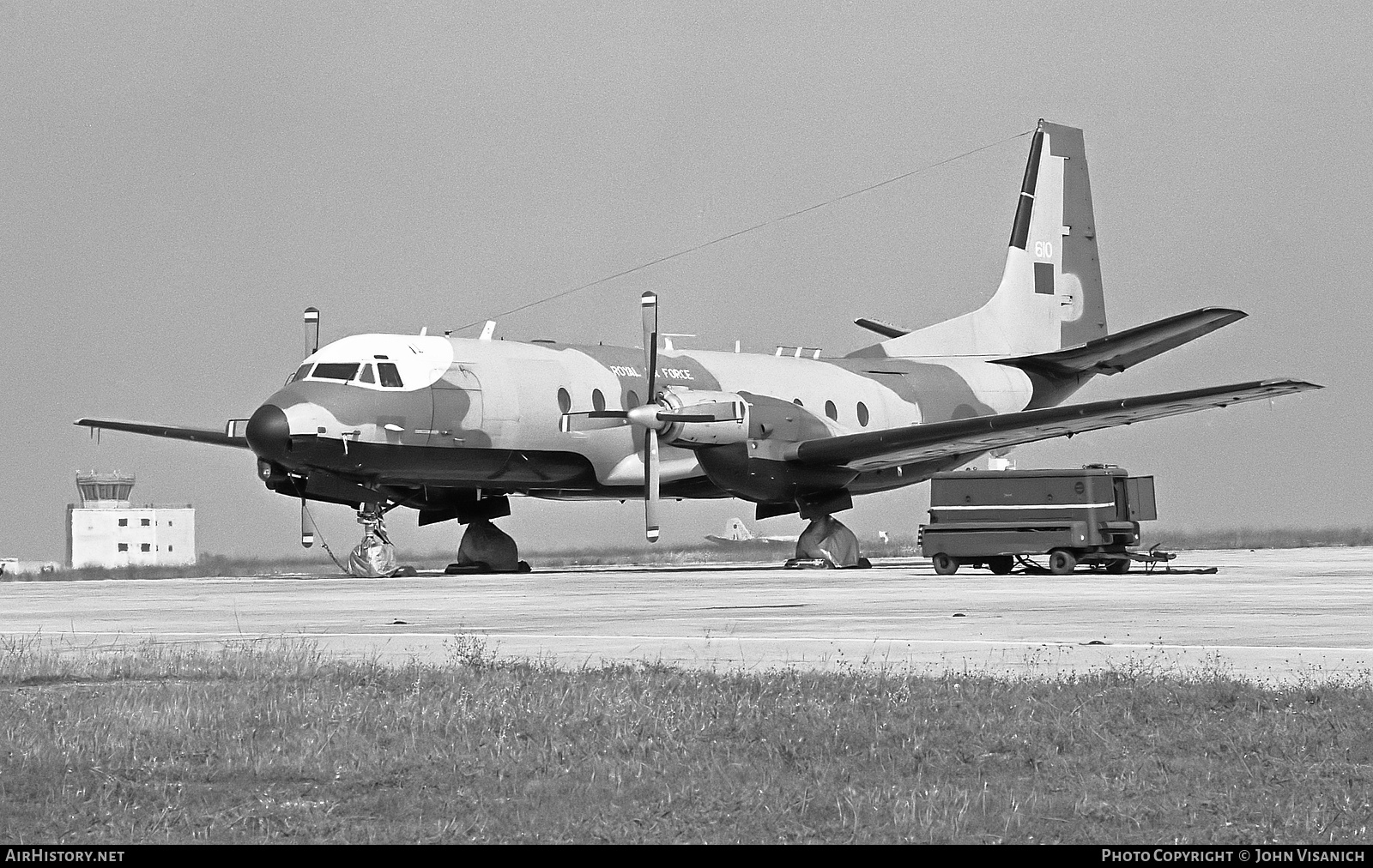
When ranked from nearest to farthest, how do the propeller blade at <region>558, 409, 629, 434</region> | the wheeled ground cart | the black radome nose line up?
the black radome nose
the wheeled ground cart
the propeller blade at <region>558, 409, 629, 434</region>

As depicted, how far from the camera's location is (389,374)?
32.3 metres

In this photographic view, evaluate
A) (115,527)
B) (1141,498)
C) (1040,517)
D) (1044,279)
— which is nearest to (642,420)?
(1040,517)

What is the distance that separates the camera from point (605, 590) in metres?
26.0

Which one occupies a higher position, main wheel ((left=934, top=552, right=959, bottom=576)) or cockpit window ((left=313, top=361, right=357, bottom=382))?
cockpit window ((left=313, top=361, right=357, bottom=382))

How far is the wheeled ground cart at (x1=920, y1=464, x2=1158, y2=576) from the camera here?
31.3 meters

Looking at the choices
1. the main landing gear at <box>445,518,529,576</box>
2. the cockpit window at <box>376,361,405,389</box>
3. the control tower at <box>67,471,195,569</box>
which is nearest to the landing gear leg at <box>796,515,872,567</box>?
the main landing gear at <box>445,518,529,576</box>

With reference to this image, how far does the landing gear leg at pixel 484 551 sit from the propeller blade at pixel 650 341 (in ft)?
17.9

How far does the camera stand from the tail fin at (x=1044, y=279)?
1797 inches

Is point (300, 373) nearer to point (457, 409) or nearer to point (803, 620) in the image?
point (457, 409)

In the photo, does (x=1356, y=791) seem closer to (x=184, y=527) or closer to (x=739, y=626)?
(x=739, y=626)

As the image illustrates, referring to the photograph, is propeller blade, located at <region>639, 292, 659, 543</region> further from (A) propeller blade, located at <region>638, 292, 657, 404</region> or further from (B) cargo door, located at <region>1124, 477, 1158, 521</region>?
(B) cargo door, located at <region>1124, 477, 1158, 521</region>

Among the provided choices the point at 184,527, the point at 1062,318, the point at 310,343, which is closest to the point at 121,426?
the point at 310,343

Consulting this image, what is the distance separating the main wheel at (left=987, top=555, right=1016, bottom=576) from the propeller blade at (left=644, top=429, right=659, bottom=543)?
6.99 metres

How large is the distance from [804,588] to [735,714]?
1551 centimetres
